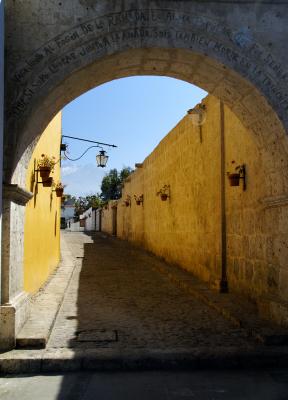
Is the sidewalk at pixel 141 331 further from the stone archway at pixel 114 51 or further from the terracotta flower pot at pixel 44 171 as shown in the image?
the terracotta flower pot at pixel 44 171

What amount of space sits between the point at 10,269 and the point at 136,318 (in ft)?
7.26

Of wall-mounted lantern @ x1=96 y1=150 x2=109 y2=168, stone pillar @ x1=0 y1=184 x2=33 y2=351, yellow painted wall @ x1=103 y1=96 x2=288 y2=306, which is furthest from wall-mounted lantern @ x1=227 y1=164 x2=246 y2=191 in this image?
wall-mounted lantern @ x1=96 y1=150 x2=109 y2=168

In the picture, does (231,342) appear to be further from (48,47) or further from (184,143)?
(184,143)

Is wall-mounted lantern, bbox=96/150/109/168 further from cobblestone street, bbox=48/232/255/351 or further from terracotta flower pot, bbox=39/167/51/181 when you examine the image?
terracotta flower pot, bbox=39/167/51/181

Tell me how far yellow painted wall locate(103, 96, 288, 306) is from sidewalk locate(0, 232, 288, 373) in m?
0.51

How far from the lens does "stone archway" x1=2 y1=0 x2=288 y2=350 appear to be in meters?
4.71

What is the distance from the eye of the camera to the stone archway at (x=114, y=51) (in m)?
4.71

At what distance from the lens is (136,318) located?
619cm

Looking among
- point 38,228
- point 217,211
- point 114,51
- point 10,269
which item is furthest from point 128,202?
point 10,269

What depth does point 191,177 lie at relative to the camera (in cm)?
1034

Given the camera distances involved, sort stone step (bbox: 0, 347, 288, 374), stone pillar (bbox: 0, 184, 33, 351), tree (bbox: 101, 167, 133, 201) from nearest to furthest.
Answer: stone step (bbox: 0, 347, 288, 374)
stone pillar (bbox: 0, 184, 33, 351)
tree (bbox: 101, 167, 133, 201)

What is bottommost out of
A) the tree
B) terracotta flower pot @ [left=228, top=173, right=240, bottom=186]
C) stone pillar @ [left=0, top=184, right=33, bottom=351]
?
stone pillar @ [left=0, top=184, right=33, bottom=351]

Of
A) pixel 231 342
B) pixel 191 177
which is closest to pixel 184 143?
pixel 191 177

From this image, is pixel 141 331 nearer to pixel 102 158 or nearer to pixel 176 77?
pixel 176 77
